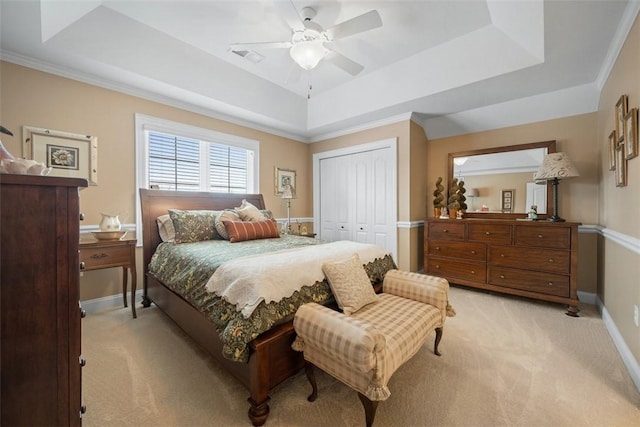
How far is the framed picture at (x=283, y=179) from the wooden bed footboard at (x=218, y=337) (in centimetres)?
169

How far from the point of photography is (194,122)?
3602mm

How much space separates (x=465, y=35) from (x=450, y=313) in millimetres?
2831

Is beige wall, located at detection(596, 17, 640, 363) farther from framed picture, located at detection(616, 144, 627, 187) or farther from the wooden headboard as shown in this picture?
the wooden headboard

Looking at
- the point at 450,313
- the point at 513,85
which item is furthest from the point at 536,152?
the point at 450,313

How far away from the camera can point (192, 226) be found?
9.45ft

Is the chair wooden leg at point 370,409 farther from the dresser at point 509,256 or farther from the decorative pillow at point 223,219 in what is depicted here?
the dresser at point 509,256

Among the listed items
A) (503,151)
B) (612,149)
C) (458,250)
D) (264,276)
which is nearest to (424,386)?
(264,276)

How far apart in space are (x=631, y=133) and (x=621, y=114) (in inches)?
15.9

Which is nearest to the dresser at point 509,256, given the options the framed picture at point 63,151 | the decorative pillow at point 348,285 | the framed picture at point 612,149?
the framed picture at point 612,149

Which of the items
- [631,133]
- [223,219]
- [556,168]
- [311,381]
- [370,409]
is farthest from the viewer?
[223,219]

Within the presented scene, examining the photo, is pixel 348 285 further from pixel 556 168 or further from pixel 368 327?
pixel 556 168

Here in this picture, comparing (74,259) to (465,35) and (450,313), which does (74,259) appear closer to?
(450,313)

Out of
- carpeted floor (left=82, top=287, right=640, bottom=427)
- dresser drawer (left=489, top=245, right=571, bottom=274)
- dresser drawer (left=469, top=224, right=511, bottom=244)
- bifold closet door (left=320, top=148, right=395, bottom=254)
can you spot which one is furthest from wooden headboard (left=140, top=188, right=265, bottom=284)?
dresser drawer (left=489, top=245, right=571, bottom=274)

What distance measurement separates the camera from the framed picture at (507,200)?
11.6ft
